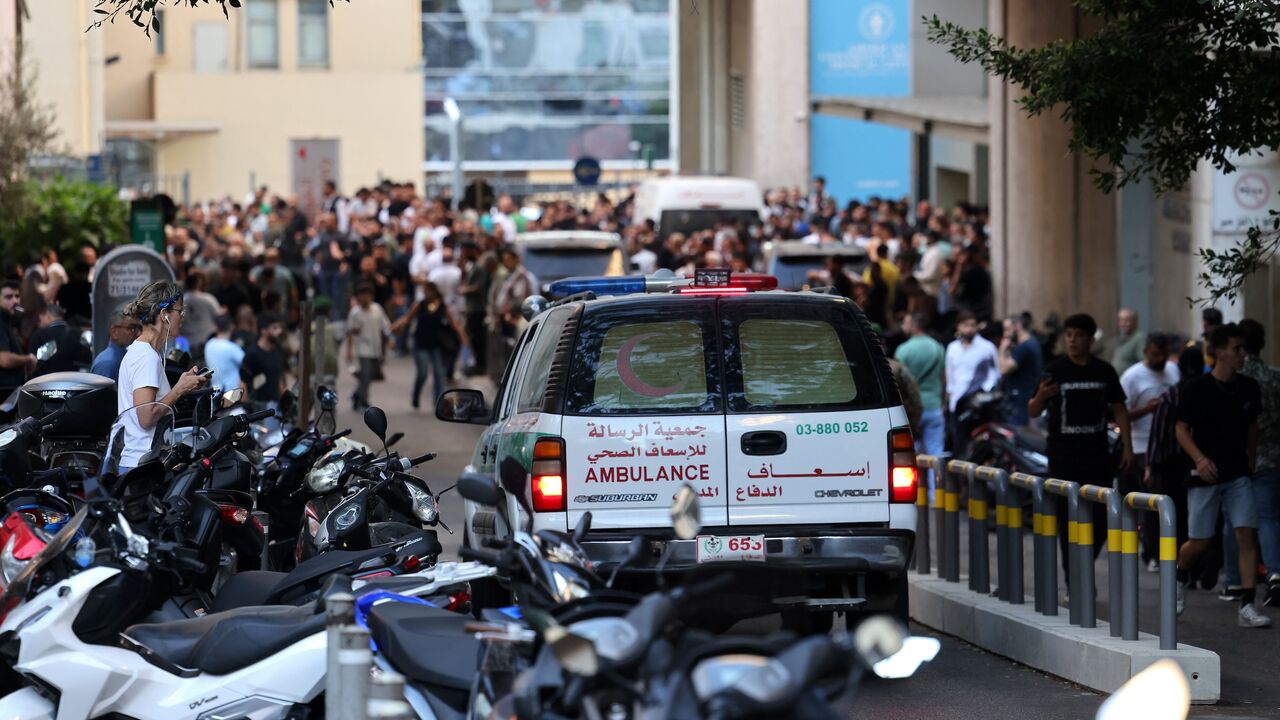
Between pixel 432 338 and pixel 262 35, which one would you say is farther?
pixel 262 35

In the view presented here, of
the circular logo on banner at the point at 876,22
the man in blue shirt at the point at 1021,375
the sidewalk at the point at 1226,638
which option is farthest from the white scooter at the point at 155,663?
the circular logo on banner at the point at 876,22

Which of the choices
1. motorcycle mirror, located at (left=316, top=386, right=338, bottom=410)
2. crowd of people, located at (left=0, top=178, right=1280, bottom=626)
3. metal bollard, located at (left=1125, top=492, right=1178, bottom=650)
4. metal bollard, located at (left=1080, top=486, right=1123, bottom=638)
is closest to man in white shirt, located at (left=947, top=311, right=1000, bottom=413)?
crowd of people, located at (left=0, top=178, right=1280, bottom=626)

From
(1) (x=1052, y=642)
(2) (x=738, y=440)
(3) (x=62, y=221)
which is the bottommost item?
(1) (x=1052, y=642)

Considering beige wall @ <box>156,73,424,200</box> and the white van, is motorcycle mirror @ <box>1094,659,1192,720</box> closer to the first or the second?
the white van

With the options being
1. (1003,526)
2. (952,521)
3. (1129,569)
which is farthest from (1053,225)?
(1129,569)

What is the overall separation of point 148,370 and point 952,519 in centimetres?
486

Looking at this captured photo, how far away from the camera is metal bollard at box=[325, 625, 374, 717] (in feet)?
18.9

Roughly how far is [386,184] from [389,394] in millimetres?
16226

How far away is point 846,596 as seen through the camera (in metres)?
9.23

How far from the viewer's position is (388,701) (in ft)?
18.6

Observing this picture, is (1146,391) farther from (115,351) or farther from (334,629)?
(334,629)

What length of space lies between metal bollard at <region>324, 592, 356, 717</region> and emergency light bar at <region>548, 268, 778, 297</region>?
3.67 m

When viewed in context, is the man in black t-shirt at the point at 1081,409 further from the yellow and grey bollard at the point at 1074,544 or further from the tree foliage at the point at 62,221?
the tree foliage at the point at 62,221

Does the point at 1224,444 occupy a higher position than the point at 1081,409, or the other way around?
the point at 1081,409
